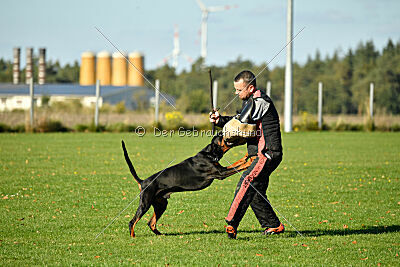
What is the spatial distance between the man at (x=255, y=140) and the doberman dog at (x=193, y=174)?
6.0 inches

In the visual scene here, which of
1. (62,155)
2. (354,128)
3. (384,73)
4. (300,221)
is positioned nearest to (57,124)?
(62,155)

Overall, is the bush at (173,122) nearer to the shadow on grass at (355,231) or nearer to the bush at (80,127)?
the bush at (80,127)

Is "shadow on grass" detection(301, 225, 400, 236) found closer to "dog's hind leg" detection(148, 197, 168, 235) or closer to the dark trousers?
the dark trousers

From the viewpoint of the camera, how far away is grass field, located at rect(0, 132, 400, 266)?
19.5 ft

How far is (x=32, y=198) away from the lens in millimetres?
9297

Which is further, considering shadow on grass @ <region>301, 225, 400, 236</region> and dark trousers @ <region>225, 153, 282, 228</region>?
shadow on grass @ <region>301, 225, 400, 236</region>

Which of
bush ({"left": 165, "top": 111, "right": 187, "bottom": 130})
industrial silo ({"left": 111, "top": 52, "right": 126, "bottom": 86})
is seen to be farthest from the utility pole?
industrial silo ({"left": 111, "top": 52, "right": 126, "bottom": 86})

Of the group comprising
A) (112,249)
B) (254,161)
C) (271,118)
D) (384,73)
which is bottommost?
(112,249)

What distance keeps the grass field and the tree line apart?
39.1ft

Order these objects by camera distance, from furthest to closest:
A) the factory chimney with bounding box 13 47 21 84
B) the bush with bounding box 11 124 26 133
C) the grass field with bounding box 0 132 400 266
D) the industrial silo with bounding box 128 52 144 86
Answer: the industrial silo with bounding box 128 52 144 86 < the factory chimney with bounding box 13 47 21 84 < the bush with bounding box 11 124 26 133 < the grass field with bounding box 0 132 400 266

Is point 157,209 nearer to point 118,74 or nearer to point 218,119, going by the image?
point 218,119

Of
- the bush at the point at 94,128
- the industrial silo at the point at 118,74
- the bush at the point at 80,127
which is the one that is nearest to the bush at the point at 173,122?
the bush at the point at 94,128

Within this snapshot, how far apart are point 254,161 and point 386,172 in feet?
24.6

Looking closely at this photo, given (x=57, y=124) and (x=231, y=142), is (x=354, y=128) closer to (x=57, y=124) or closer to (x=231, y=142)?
(x=57, y=124)
